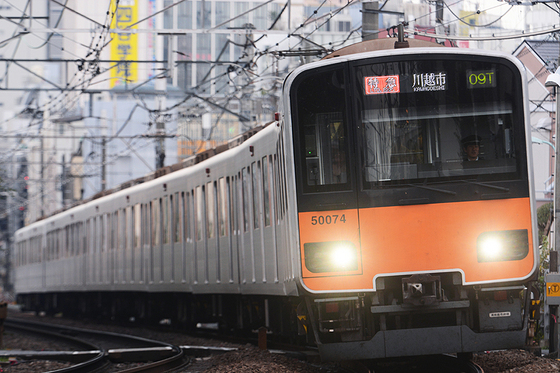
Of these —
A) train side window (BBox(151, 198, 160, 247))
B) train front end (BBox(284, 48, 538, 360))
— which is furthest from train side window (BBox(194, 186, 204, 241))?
train front end (BBox(284, 48, 538, 360))

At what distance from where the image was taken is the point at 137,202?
19.1 m

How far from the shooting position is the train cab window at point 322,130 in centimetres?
760

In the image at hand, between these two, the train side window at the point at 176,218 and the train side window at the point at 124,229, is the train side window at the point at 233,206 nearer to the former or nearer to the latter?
the train side window at the point at 176,218

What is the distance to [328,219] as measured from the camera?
753cm

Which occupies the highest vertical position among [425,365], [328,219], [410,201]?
[410,201]

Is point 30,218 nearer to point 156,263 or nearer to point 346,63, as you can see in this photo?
point 156,263

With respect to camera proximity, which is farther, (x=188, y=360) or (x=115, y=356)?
(x=115, y=356)

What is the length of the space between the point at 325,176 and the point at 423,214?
881mm

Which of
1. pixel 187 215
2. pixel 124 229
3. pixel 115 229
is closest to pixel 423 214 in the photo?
pixel 187 215

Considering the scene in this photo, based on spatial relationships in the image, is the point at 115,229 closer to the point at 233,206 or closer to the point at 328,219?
the point at 233,206

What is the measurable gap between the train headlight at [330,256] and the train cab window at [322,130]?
48 cm

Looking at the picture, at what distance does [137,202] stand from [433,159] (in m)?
12.4

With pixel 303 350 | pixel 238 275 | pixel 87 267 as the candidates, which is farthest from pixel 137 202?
pixel 303 350

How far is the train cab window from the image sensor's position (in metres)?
7.60
